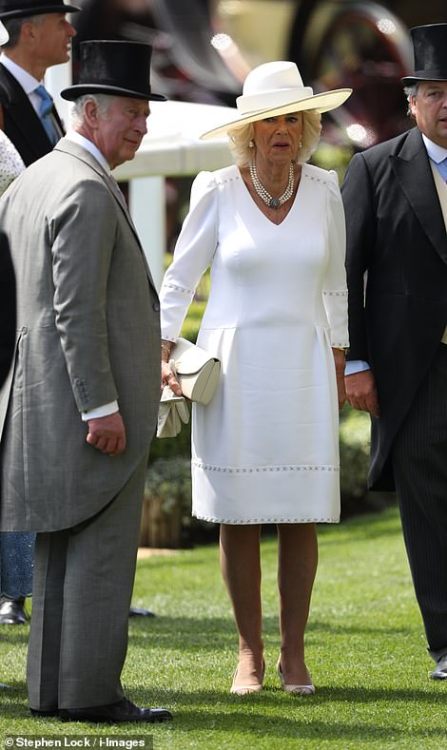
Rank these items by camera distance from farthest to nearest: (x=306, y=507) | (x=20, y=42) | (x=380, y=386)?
(x=20, y=42) → (x=380, y=386) → (x=306, y=507)

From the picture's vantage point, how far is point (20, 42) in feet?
20.5

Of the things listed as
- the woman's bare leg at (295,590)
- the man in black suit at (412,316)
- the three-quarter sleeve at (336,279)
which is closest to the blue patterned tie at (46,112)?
the man in black suit at (412,316)

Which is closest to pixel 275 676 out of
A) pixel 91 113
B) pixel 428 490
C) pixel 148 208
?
pixel 428 490

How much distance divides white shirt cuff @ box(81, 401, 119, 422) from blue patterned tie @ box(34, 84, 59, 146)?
2037 mm

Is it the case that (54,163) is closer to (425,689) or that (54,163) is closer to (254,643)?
(254,643)

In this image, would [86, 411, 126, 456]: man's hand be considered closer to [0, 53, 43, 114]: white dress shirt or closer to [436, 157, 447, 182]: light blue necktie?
[436, 157, 447, 182]: light blue necktie

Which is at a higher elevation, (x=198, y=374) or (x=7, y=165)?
(x=7, y=165)

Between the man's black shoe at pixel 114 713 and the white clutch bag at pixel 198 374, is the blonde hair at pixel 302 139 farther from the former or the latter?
the man's black shoe at pixel 114 713

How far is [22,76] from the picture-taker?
245 inches

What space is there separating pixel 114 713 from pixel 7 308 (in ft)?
4.06

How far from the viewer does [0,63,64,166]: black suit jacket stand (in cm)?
615

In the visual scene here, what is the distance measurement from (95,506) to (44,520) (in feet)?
0.51

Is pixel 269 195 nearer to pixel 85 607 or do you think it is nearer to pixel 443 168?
pixel 443 168

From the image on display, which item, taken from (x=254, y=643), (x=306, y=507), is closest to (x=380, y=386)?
(x=306, y=507)
